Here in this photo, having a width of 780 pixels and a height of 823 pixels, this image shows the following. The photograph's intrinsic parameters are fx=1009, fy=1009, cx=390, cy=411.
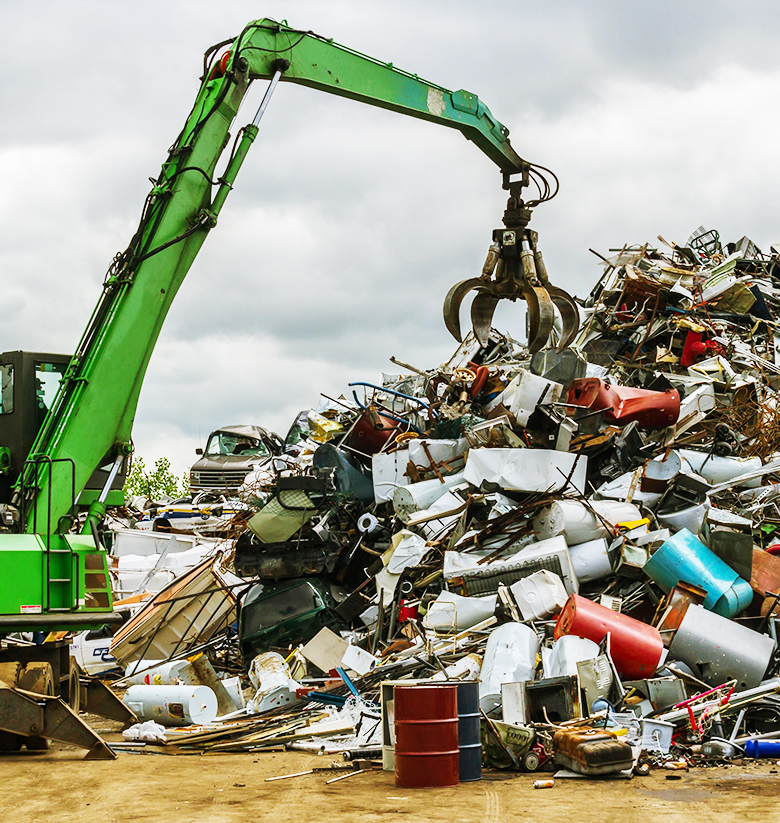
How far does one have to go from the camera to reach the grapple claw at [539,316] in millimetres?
9867

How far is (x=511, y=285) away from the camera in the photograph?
10422 mm

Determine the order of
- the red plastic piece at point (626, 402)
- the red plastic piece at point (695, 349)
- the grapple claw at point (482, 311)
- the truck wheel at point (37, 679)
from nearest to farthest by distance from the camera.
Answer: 1. the truck wheel at point (37, 679)
2. the grapple claw at point (482, 311)
3. the red plastic piece at point (626, 402)
4. the red plastic piece at point (695, 349)

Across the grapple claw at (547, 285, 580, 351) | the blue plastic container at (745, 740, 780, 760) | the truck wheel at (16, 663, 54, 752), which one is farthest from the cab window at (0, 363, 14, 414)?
the blue plastic container at (745, 740, 780, 760)

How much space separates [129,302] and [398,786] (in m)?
4.44

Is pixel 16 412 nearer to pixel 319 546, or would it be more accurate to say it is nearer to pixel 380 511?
pixel 319 546

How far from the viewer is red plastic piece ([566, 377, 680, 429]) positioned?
1154cm

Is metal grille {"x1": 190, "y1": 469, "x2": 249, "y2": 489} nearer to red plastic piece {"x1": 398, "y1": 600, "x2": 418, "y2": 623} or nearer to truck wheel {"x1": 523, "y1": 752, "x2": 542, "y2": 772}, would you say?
red plastic piece {"x1": 398, "y1": 600, "x2": 418, "y2": 623}

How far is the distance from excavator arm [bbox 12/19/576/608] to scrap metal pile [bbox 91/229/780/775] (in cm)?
236

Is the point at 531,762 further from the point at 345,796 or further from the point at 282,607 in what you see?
the point at 282,607

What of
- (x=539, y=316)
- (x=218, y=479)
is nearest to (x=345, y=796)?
(x=539, y=316)

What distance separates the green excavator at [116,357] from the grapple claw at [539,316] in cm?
1

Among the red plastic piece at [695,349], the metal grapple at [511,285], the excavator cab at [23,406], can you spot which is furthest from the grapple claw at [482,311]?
the red plastic piece at [695,349]

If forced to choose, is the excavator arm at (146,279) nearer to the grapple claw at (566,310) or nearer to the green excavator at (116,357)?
the green excavator at (116,357)

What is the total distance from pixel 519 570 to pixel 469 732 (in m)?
3.03
